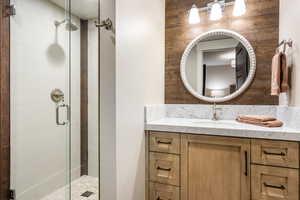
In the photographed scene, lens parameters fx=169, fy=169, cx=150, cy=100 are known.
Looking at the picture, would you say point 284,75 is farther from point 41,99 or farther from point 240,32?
point 41,99

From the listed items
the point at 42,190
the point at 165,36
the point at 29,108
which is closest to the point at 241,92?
the point at 165,36

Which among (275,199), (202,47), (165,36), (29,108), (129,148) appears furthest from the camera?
(165,36)

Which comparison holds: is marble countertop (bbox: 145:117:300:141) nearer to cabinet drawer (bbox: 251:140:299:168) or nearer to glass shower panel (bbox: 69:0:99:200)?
cabinet drawer (bbox: 251:140:299:168)

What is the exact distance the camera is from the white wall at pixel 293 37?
1299 mm

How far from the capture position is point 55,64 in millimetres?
1891

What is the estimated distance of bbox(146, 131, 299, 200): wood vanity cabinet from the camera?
1164 millimetres

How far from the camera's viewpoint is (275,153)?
118 cm

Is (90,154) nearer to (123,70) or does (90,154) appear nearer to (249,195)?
(123,70)

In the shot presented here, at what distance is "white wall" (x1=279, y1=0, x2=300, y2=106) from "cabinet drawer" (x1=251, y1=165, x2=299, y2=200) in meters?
0.54

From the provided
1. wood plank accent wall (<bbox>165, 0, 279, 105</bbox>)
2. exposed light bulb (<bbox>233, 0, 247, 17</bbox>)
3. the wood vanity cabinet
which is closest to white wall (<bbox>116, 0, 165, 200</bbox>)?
the wood vanity cabinet

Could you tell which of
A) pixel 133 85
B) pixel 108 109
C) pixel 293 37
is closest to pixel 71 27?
pixel 133 85

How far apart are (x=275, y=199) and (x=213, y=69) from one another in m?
1.29

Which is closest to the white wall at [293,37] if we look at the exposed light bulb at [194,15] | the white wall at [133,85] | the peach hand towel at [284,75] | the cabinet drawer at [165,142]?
the peach hand towel at [284,75]

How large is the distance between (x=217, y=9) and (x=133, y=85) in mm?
1288
